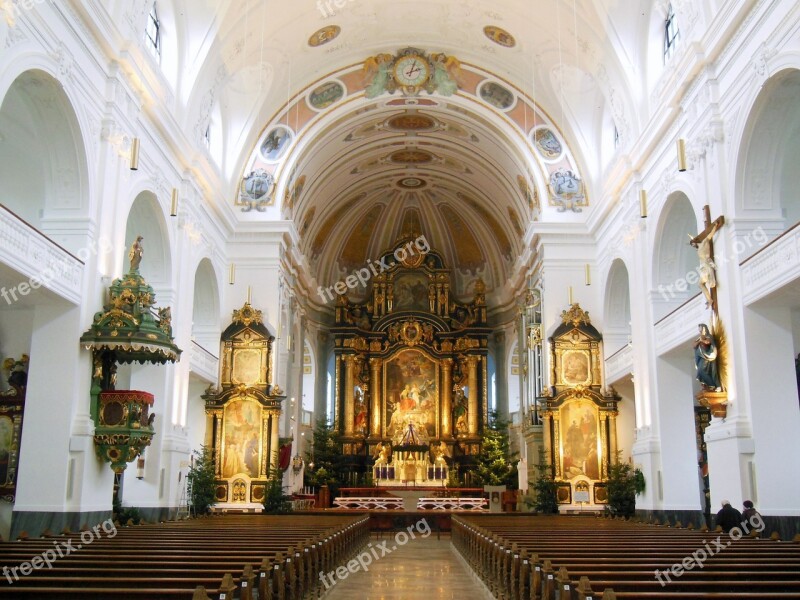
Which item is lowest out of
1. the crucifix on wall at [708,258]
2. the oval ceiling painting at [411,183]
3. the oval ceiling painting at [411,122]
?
the crucifix on wall at [708,258]

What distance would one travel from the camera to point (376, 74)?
74.1 feet

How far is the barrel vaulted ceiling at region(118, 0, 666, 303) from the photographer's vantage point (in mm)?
17578

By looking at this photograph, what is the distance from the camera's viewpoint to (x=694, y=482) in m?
16.1

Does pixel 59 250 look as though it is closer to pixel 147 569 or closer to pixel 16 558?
pixel 16 558

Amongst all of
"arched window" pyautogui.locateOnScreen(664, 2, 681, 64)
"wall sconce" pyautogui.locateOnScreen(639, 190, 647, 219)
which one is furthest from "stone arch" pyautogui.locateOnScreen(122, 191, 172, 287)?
"arched window" pyautogui.locateOnScreen(664, 2, 681, 64)

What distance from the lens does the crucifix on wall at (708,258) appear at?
1322 cm

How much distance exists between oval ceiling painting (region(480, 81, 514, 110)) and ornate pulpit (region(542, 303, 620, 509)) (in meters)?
5.95

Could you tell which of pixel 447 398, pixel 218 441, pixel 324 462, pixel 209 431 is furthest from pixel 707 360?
pixel 447 398

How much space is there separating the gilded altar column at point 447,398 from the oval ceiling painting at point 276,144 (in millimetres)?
11612

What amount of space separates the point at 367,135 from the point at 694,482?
48.4ft

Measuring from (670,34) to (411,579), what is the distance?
11721 millimetres

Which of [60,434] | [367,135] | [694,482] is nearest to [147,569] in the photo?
[60,434]

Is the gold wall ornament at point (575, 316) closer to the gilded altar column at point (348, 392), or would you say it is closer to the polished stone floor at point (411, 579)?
the polished stone floor at point (411, 579)

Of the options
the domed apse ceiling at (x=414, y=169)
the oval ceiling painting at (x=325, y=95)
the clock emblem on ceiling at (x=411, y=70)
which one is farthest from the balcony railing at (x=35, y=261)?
the clock emblem on ceiling at (x=411, y=70)
